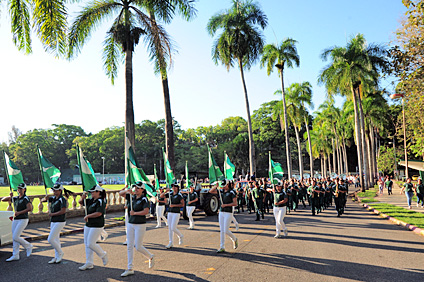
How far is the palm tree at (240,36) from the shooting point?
29.2 meters

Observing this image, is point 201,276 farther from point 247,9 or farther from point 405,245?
point 247,9

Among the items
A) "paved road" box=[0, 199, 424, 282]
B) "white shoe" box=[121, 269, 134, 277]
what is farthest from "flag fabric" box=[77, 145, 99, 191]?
"white shoe" box=[121, 269, 134, 277]

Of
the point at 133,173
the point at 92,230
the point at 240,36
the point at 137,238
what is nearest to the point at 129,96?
the point at 133,173

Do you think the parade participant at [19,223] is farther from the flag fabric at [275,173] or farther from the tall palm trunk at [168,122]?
the tall palm trunk at [168,122]

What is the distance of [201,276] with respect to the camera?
643 cm

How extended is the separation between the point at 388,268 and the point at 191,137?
69.4 m

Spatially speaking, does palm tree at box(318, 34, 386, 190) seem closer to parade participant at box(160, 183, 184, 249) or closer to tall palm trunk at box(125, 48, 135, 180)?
tall palm trunk at box(125, 48, 135, 180)

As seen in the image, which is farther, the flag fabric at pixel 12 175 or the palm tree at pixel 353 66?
the palm tree at pixel 353 66

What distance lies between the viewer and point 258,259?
7.75 meters

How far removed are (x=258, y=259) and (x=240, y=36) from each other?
80.6 ft

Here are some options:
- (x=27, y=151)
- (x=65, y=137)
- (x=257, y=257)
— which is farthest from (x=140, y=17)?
(x=65, y=137)

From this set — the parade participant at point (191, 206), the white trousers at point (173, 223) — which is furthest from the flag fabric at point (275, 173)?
the white trousers at point (173, 223)

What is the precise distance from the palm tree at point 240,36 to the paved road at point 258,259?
18366 millimetres

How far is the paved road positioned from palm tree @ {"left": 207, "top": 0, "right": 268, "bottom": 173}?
18.4 m
